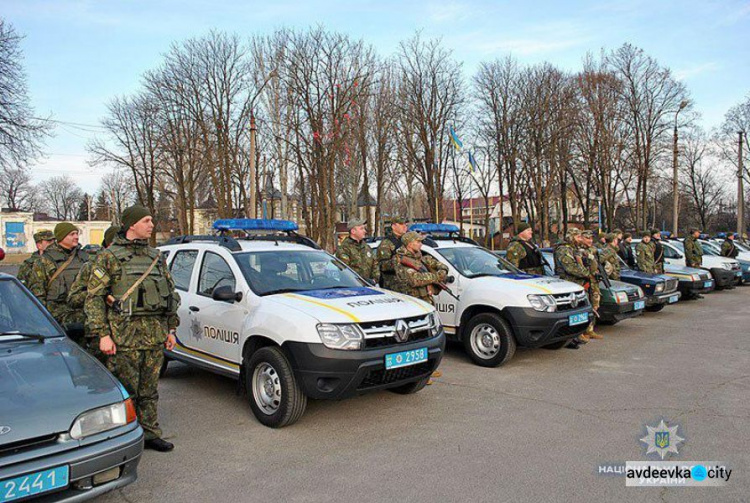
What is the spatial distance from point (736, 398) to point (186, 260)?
20.3ft

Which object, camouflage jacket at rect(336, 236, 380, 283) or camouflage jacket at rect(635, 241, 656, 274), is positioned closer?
camouflage jacket at rect(336, 236, 380, 283)

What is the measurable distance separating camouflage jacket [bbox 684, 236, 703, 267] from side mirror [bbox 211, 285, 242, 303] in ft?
46.8

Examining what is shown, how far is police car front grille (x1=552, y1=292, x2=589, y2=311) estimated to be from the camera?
23.2 ft

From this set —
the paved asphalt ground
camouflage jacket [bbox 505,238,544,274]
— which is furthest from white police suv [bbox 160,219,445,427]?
camouflage jacket [bbox 505,238,544,274]

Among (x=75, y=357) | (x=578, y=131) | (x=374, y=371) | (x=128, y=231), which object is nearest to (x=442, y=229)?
(x=374, y=371)

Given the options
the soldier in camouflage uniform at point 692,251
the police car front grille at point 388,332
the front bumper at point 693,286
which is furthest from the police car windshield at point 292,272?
the soldier in camouflage uniform at point 692,251

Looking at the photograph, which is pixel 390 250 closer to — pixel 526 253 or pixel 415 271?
pixel 415 271

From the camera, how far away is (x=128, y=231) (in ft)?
14.4

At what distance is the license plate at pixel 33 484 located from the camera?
8.82 feet

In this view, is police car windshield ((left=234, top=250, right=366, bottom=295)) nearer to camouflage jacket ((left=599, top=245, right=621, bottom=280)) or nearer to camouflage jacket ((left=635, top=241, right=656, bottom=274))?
camouflage jacket ((left=599, top=245, right=621, bottom=280))

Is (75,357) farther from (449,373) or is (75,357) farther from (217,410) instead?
(449,373)

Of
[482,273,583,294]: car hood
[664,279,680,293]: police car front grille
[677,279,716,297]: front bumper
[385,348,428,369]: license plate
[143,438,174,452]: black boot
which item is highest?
[482,273,583,294]: car hood

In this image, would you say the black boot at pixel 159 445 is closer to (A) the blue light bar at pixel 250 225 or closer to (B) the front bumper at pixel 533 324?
(A) the blue light bar at pixel 250 225

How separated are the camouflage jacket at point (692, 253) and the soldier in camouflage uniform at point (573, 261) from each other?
801 centimetres
